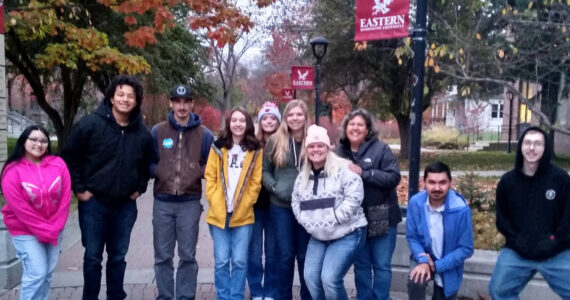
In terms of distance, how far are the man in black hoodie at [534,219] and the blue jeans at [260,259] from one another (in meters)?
2.01

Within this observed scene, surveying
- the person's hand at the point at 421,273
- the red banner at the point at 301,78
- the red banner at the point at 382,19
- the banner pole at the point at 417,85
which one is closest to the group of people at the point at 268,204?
the person's hand at the point at 421,273

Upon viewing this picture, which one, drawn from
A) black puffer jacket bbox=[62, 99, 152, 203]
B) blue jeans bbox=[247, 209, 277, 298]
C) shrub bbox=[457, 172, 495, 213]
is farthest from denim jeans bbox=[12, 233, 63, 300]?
shrub bbox=[457, 172, 495, 213]

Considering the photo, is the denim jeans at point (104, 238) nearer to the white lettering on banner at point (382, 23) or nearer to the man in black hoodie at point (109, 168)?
the man in black hoodie at point (109, 168)

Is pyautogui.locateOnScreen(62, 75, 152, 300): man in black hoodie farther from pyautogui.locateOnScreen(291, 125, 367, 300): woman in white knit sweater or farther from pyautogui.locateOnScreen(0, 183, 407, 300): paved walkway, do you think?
pyautogui.locateOnScreen(291, 125, 367, 300): woman in white knit sweater

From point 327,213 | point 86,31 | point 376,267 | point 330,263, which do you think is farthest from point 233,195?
point 86,31

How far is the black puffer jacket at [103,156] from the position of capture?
4.64m

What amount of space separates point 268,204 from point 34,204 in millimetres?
2005

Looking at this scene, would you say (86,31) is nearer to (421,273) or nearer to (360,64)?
(421,273)

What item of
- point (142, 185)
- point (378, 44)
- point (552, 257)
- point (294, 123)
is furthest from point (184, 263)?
point (378, 44)

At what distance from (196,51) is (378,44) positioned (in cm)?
769

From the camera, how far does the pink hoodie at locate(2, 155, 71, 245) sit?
14.1 feet

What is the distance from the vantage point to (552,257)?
3.95 meters

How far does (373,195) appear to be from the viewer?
460 cm

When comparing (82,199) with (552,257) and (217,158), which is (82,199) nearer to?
(217,158)
